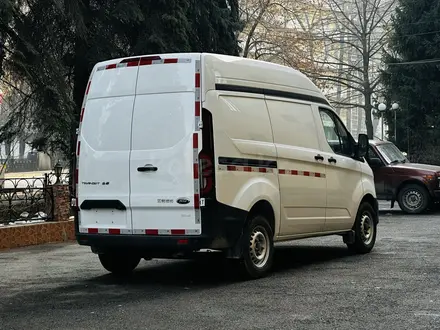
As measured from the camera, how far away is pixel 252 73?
8.02 meters

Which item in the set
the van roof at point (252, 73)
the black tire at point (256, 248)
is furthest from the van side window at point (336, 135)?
the black tire at point (256, 248)

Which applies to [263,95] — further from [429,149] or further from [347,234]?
[429,149]

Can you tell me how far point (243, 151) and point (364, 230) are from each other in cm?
344

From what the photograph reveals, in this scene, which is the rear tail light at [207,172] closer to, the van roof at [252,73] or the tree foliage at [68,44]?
the van roof at [252,73]

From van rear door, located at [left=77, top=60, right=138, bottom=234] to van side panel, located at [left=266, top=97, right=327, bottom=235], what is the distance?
1827 mm

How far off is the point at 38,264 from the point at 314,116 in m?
4.52

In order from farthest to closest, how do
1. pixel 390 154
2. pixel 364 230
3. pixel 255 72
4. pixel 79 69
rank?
pixel 390 154
pixel 79 69
pixel 364 230
pixel 255 72

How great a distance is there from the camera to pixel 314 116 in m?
9.07

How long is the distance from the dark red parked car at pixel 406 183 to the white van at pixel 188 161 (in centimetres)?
888

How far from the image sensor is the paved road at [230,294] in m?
5.75

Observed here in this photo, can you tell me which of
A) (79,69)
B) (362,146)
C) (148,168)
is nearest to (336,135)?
(362,146)

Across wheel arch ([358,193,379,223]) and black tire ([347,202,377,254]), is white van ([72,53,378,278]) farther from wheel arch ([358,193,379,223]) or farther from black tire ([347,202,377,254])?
wheel arch ([358,193,379,223])

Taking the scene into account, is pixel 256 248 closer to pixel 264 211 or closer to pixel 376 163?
pixel 264 211

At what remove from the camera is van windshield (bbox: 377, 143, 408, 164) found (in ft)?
56.4
